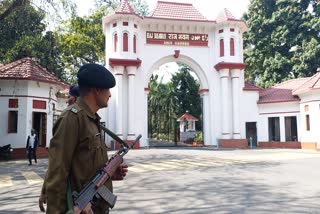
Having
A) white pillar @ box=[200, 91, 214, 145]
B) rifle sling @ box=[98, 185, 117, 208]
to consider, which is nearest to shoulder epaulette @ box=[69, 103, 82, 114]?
rifle sling @ box=[98, 185, 117, 208]

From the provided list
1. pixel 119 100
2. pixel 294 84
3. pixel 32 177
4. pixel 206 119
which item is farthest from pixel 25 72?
pixel 294 84

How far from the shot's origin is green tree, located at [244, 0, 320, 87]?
3212 centimetres

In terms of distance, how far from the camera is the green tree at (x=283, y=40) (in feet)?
105

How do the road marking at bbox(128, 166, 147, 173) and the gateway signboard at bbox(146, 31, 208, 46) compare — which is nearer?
the road marking at bbox(128, 166, 147, 173)

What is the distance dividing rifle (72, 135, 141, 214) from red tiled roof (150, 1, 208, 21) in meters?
24.1

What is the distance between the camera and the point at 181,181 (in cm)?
991

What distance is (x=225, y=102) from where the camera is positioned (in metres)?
25.5

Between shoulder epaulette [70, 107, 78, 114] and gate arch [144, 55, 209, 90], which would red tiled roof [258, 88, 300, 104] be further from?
shoulder epaulette [70, 107, 78, 114]

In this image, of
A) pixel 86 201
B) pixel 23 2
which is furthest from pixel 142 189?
pixel 23 2

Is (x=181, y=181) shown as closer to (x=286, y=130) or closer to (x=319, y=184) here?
(x=319, y=184)

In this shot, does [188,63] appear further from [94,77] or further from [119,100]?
[94,77]

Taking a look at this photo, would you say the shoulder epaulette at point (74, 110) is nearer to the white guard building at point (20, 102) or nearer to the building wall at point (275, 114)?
the white guard building at point (20, 102)

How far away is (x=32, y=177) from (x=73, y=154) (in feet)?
31.6

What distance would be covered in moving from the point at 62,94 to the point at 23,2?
38.1 feet
